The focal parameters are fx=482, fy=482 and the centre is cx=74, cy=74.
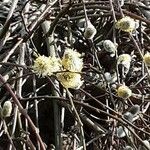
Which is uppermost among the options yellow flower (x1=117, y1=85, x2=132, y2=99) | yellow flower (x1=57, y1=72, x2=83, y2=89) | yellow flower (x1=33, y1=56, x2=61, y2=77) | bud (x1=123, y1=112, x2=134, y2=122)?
yellow flower (x1=33, y1=56, x2=61, y2=77)

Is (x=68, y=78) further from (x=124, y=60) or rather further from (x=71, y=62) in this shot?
(x=124, y=60)

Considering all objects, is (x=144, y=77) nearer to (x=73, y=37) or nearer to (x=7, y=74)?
(x=73, y=37)

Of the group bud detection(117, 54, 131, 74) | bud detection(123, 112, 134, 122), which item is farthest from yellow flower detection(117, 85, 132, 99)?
bud detection(117, 54, 131, 74)

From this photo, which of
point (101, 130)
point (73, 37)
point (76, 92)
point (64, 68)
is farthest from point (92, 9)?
point (64, 68)

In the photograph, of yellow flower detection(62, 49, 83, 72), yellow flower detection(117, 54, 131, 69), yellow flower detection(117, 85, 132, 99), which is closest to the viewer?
yellow flower detection(62, 49, 83, 72)

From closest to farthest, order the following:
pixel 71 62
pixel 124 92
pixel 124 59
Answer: pixel 71 62 → pixel 124 92 → pixel 124 59

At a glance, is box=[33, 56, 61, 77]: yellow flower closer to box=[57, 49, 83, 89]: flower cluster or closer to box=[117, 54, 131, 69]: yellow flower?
box=[57, 49, 83, 89]: flower cluster

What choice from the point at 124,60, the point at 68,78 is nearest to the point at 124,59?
the point at 124,60

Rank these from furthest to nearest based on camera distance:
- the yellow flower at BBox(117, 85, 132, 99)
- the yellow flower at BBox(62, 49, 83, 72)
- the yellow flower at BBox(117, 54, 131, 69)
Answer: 1. the yellow flower at BBox(117, 54, 131, 69)
2. the yellow flower at BBox(117, 85, 132, 99)
3. the yellow flower at BBox(62, 49, 83, 72)

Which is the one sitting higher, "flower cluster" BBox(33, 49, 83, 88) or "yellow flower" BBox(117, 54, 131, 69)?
"flower cluster" BBox(33, 49, 83, 88)

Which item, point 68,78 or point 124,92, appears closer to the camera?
point 68,78

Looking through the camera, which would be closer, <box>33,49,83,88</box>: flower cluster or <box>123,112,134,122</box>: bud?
<box>33,49,83,88</box>: flower cluster
